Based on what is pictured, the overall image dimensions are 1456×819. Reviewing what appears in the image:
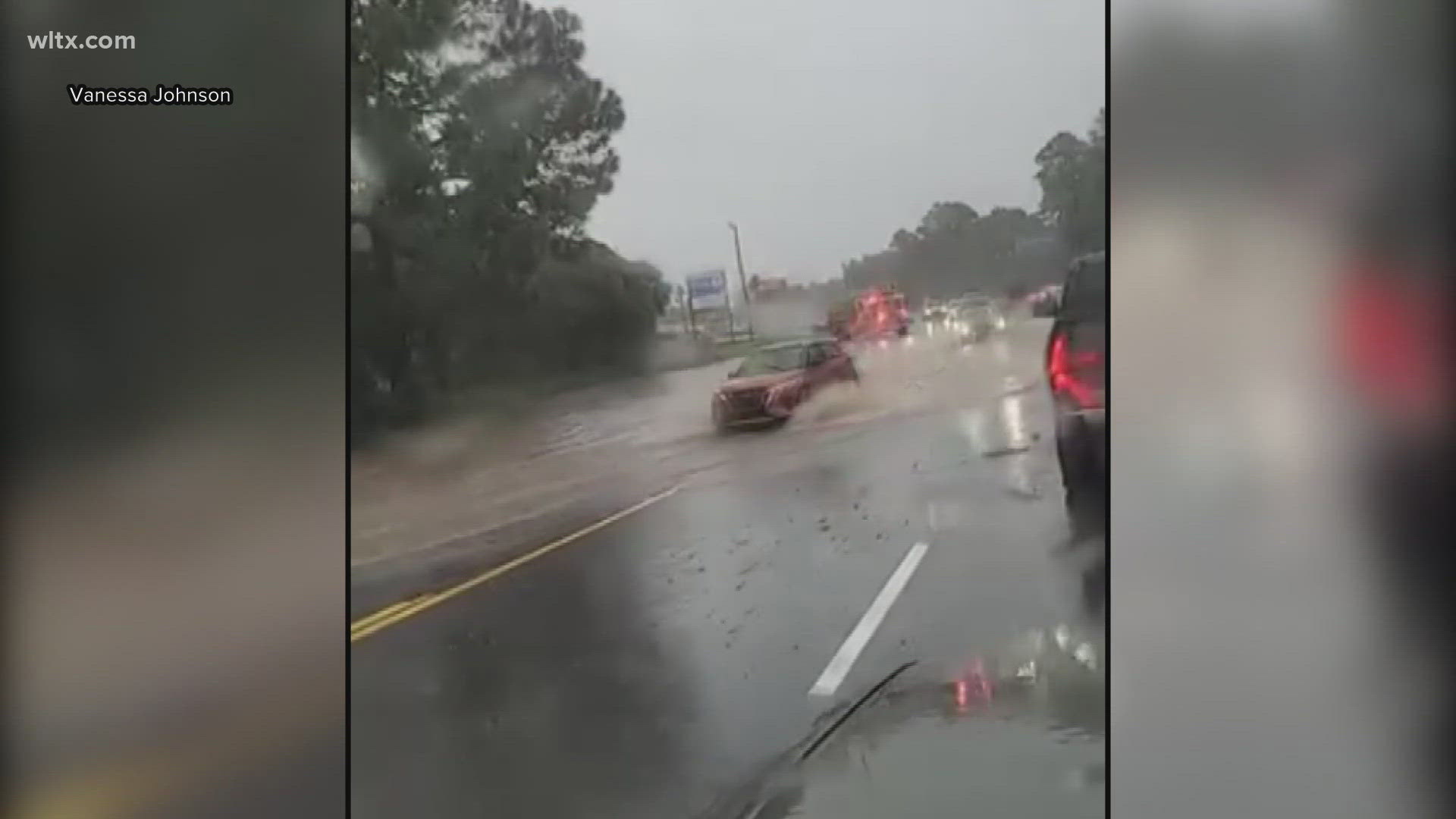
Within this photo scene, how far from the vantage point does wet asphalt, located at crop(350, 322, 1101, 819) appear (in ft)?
7.22

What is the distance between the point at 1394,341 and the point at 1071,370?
0.57m

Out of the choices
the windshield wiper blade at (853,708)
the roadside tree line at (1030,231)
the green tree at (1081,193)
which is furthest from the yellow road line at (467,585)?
the green tree at (1081,193)

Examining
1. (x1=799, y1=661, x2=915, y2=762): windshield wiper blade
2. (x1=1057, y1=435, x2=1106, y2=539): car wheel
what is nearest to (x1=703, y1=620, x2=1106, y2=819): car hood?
(x1=799, y1=661, x2=915, y2=762): windshield wiper blade

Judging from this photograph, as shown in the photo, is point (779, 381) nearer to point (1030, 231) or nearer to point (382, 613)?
point (1030, 231)

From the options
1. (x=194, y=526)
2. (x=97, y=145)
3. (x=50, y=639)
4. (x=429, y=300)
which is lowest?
(x=50, y=639)

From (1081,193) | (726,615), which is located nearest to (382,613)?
(726,615)

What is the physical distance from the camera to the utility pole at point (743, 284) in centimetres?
223

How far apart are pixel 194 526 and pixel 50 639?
0.35 m

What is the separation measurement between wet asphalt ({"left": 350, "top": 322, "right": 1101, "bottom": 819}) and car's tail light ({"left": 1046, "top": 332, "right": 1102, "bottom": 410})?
0.12 feet

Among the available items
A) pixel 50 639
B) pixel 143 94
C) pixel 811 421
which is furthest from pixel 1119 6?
pixel 50 639

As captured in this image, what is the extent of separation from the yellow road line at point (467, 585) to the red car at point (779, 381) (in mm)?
180

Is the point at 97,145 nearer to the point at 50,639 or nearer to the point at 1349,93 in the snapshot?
the point at 50,639

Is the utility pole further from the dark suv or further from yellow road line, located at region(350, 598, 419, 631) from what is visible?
yellow road line, located at region(350, 598, 419, 631)

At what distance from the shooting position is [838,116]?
2.24 m
